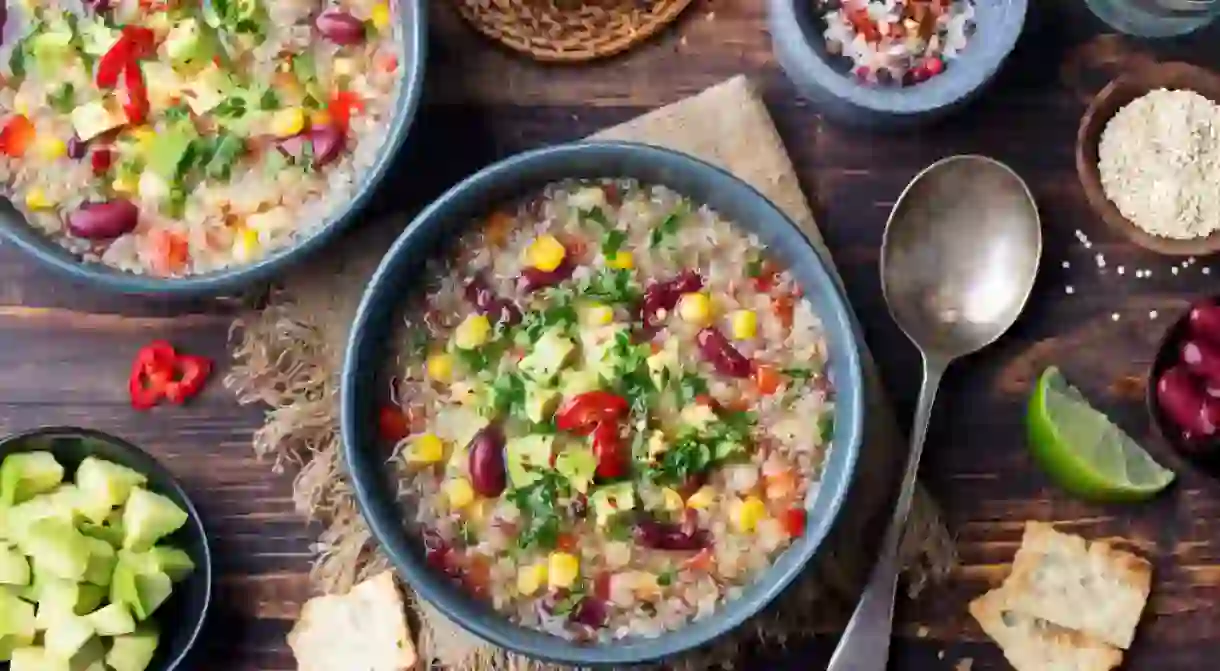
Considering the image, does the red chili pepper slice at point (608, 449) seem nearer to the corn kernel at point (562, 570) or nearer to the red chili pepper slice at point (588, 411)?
the red chili pepper slice at point (588, 411)

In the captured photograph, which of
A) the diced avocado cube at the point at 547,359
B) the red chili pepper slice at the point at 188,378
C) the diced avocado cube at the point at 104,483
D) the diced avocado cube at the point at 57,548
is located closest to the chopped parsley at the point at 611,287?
the diced avocado cube at the point at 547,359

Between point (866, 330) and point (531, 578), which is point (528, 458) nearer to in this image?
point (531, 578)

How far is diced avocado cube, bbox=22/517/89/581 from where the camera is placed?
259cm

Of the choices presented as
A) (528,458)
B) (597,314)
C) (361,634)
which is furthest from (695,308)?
(361,634)

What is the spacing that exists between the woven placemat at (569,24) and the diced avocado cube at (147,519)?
3.50 feet

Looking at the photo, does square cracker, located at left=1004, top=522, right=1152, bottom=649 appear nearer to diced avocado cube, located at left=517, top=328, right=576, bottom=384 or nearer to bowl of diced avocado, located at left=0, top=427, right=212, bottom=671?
diced avocado cube, located at left=517, top=328, right=576, bottom=384

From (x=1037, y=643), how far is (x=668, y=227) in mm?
1027

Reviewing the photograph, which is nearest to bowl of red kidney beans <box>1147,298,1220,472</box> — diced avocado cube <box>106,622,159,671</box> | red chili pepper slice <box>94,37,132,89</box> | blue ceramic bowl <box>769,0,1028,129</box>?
blue ceramic bowl <box>769,0,1028,129</box>

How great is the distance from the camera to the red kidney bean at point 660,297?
266cm

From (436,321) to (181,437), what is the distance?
57cm

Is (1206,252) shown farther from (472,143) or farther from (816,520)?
(472,143)

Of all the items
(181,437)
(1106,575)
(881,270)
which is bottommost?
(1106,575)

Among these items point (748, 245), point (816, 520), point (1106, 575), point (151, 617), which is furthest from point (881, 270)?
point (151, 617)

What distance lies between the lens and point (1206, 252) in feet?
9.39
